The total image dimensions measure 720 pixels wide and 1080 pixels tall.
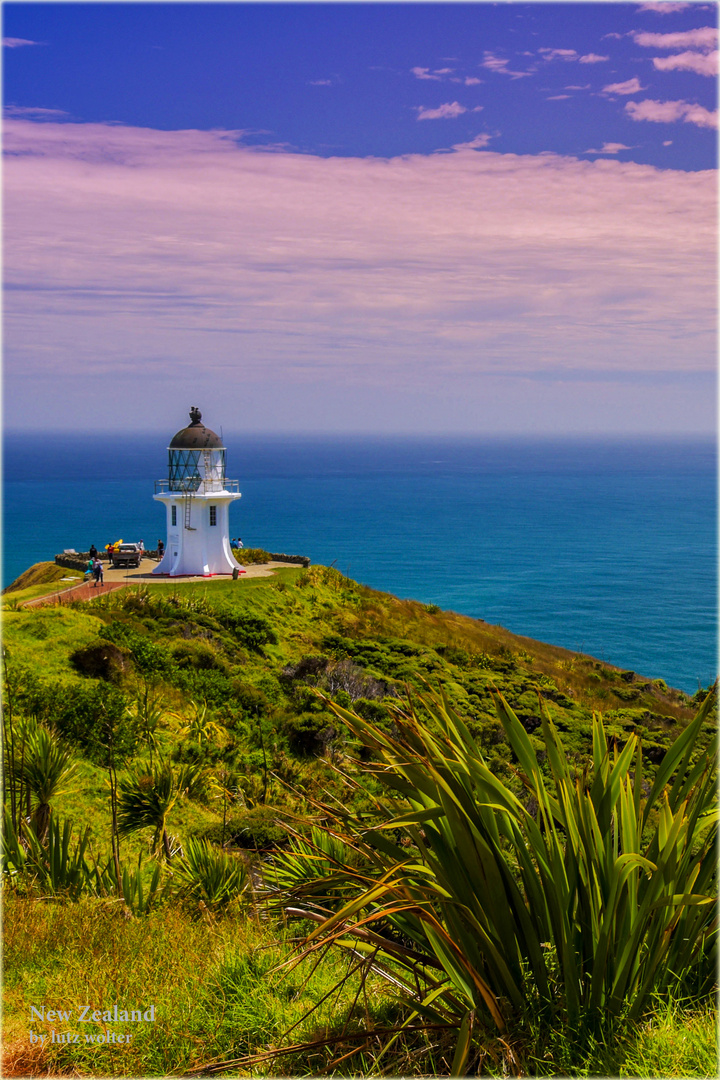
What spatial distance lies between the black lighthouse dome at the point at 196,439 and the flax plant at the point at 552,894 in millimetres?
31616

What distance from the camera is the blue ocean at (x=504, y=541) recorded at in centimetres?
6209

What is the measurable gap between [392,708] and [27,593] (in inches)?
1002

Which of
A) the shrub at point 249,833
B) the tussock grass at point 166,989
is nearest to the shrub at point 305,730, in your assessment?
the shrub at point 249,833

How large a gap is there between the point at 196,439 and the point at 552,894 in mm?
32335

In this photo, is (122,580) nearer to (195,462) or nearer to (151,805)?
(195,462)

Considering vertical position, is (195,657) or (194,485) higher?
(194,485)

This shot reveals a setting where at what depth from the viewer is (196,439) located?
3416 centimetres

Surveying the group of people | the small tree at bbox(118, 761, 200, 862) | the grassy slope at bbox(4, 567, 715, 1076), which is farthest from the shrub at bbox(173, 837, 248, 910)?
the group of people

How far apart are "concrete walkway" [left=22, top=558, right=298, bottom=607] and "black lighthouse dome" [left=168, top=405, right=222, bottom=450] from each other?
5181 millimetres

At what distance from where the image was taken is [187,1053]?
3619 mm

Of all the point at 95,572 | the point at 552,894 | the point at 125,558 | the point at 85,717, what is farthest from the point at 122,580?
the point at 552,894

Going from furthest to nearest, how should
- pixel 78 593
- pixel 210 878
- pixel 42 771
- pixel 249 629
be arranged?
pixel 78 593
pixel 249 629
pixel 42 771
pixel 210 878

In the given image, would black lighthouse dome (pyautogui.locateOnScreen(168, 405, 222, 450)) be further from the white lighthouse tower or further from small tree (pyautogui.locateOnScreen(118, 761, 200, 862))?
small tree (pyautogui.locateOnScreen(118, 761, 200, 862))

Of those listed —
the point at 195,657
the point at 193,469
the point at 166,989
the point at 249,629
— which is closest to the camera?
the point at 166,989
